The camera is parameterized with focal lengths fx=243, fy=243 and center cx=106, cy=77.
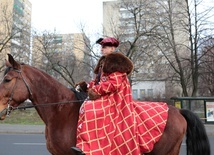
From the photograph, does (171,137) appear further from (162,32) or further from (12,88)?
(162,32)

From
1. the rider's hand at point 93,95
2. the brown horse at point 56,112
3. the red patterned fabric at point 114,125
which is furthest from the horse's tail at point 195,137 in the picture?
the rider's hand at point 93,95

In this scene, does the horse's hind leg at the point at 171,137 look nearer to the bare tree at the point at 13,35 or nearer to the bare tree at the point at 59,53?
the bare tree at the point at 59,53

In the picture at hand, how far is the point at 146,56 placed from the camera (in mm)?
23906

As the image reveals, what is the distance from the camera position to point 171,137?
3594mm

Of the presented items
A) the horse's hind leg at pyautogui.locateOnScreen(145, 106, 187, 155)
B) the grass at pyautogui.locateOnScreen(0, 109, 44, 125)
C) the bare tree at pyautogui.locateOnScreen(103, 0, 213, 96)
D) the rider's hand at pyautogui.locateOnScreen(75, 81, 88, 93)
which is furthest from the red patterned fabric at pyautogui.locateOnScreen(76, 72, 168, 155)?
the bare tree at pyautogui.locateOnScreen(103, 0, 213, 96)

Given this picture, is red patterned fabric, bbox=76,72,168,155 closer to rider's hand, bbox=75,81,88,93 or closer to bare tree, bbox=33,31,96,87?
rider's hand, bbox=75,81,88,93

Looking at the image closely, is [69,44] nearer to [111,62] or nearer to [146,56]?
[146,56]

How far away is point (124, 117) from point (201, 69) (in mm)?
23147

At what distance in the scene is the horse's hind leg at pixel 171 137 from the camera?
3535 mm

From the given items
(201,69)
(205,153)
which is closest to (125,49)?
(201,69)

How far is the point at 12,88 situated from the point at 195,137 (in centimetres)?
285

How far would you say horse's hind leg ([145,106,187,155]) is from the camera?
3535 millimetres

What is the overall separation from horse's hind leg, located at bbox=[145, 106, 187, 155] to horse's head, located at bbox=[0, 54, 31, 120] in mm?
2033

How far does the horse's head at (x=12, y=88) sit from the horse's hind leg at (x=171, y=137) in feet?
6.67
